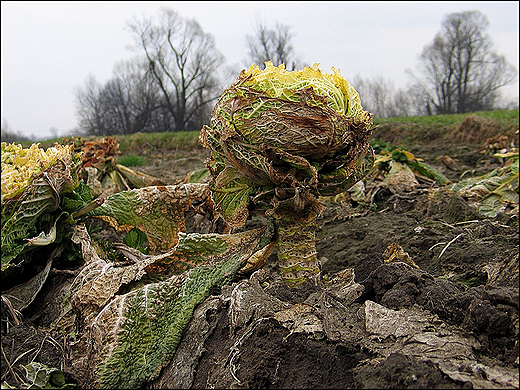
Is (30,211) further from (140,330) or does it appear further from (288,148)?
(288,148)

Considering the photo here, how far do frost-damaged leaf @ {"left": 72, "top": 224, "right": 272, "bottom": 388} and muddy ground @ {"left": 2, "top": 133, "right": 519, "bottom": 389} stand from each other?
0.06 meters

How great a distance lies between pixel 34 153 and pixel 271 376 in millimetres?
2010

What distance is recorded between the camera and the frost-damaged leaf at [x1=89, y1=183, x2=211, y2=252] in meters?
2.70

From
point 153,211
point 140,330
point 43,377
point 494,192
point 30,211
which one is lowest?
point 43,377

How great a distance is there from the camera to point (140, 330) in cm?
183

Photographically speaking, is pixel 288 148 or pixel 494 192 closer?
pixel 288 148

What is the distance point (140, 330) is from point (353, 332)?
93 cm

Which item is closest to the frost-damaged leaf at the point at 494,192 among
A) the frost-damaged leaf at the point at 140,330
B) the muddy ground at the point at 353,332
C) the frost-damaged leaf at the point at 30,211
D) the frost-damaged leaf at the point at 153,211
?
the muddy ground at the point at 353,332

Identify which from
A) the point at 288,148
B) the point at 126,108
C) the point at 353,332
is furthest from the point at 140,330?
the point at 126,108

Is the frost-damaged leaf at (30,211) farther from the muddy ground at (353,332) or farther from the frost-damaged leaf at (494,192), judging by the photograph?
the frost-damaged leaf at (494,192)

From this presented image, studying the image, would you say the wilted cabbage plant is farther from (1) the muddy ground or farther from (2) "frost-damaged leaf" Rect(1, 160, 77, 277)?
(2) "frost-damaged leaf" Rect(1, 160, 77, 277)

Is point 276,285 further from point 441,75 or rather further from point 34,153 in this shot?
point 441,75

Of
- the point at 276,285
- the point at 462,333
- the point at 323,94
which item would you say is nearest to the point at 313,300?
the point at 276,285

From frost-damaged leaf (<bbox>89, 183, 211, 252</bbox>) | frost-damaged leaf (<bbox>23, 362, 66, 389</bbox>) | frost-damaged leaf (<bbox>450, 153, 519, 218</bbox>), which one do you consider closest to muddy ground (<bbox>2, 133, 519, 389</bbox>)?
frost-damaged leaf (<bbox>23, 362, 66, 389</bbox>)
